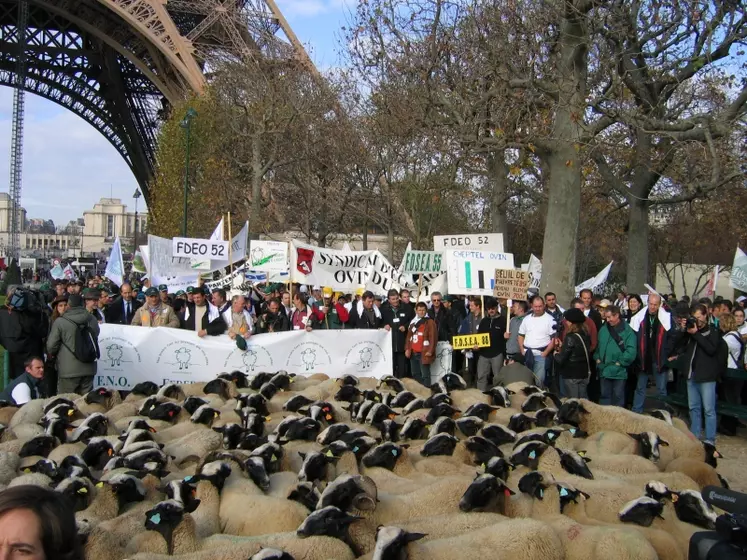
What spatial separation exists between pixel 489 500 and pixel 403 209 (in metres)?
21.2

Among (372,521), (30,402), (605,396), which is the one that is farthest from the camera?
(605,396)

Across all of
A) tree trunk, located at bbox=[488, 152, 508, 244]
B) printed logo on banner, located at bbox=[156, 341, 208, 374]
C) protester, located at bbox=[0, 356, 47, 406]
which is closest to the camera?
protester, located at bbox=[0, 356, 47, 406]

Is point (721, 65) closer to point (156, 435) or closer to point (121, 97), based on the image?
point (156, 435)

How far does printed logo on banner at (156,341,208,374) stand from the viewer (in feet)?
36.6

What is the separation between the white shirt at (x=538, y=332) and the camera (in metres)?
11.1

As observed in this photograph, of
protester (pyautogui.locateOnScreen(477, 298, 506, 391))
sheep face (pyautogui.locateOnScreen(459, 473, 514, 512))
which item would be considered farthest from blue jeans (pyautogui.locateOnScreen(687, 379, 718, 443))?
sheep face (pyautogui.locateOnScreen(459, 473, 514, 512))

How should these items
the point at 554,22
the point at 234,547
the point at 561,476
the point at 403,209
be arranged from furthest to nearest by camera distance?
the point at 403,209 → the point at 554,22 → the point at 561,476 → the point at 234,547

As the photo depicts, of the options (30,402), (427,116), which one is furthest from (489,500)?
(427,116)

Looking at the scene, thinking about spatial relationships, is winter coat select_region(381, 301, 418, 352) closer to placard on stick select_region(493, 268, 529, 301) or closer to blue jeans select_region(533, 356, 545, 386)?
placard on stick select_region(493, 268, 529, 301)

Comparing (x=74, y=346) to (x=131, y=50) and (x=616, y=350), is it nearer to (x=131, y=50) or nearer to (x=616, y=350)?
(x=616, y=350)

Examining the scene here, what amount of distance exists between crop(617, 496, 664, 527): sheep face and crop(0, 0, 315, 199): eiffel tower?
2977 cm

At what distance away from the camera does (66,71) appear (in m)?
61.6

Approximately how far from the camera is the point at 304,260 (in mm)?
13742

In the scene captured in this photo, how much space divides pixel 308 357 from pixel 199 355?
1759mm
